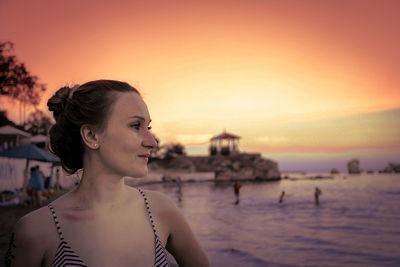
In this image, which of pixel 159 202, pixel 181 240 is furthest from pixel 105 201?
pixel 181 240

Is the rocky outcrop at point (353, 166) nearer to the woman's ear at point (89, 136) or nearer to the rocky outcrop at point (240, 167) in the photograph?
the rocky outcrop at point (240, 167)

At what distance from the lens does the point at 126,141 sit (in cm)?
140

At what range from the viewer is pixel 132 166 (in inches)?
55.1

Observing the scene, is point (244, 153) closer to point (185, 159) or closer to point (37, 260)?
point (185, 159)

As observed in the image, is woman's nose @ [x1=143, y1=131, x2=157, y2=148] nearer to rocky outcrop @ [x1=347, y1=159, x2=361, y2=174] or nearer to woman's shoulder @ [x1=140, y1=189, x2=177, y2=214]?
woman's shoulder @ [x1=140, y1=189, x2=177, y2=214]

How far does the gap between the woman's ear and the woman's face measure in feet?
0.07

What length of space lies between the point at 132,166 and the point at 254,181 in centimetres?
9804

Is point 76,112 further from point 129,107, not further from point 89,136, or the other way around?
point 129,107

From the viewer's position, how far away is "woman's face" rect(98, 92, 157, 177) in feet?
4.60

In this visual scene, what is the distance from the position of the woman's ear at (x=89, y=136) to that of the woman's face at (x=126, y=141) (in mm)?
20

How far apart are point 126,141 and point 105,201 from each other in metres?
0.26

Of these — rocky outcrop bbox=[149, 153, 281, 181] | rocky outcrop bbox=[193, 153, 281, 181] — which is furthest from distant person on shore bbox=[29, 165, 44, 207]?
rocky outcrop bbox=[193, 153, 281, 181]

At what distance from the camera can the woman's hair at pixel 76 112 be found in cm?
143

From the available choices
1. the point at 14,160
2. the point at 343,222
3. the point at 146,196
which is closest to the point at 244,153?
the point at 343,222
